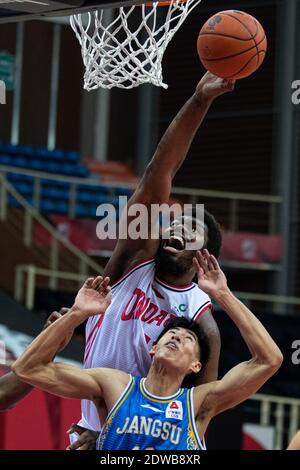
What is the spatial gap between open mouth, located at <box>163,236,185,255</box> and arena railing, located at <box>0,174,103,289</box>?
6.47 metres

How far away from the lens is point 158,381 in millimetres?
3959

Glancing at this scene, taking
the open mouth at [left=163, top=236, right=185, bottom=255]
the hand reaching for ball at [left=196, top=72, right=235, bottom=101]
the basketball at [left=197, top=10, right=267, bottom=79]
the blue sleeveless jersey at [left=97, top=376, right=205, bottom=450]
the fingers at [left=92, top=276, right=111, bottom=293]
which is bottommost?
the blue sleeveless jersey at [left=97, top=376, right=205, bottom=450]

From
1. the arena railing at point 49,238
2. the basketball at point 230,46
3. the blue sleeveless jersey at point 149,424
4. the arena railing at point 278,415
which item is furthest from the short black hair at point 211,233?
the arena railing at point 49,238

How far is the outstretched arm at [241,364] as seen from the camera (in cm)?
389

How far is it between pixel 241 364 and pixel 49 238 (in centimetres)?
742

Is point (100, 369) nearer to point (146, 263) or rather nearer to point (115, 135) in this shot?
point (146, 263)

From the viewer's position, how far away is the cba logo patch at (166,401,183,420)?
12.8 feet

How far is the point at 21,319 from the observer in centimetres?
861

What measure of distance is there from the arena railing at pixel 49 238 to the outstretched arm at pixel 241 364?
672cm

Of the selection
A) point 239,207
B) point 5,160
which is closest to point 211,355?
point 5,160

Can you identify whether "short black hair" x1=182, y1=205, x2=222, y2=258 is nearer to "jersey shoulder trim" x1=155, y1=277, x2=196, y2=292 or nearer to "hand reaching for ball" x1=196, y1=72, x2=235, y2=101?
"jersey shoulder trim" x1=155, y1=277, x2=196, y2=292

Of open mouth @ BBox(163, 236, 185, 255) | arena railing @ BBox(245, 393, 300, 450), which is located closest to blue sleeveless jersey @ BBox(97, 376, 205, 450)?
open mouth @ BBox(163, 236, 185, 255)

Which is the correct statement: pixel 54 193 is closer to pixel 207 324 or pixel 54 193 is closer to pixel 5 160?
pixel 5 160
